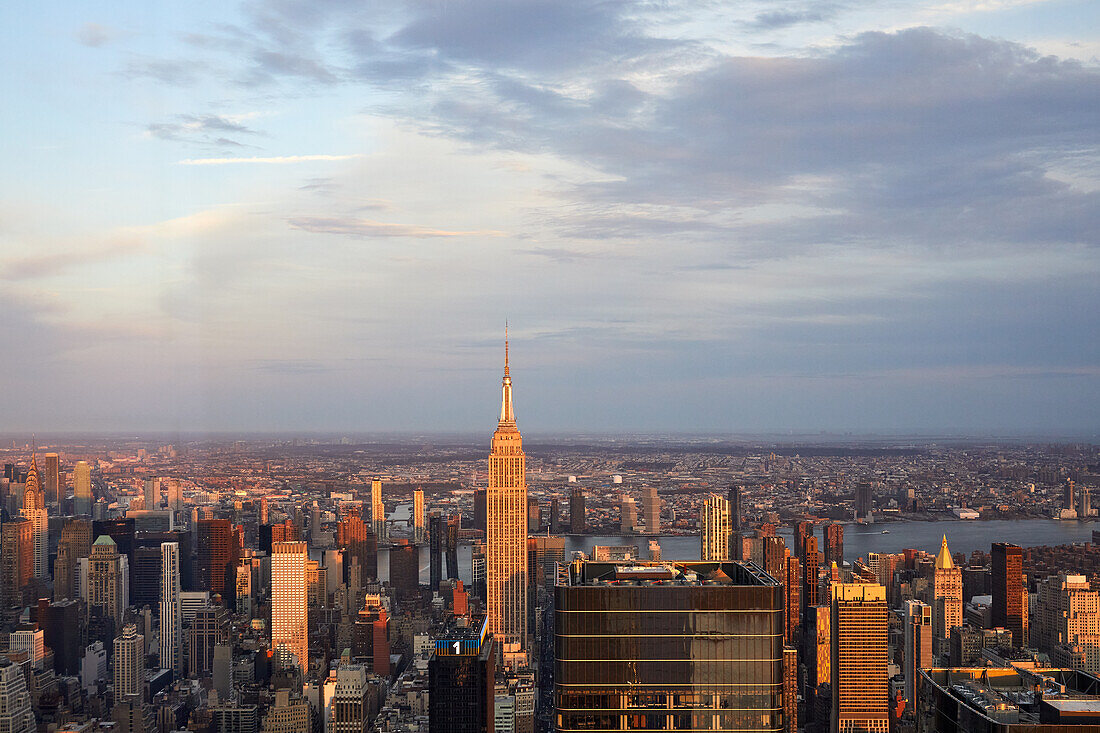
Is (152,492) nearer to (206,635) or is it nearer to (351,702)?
(206,635)

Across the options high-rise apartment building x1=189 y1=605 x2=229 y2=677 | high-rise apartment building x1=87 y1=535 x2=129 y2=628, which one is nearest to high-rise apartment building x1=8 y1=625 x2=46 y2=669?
high-rise apartment building x1=87 y1=535 x2=129 y2=628

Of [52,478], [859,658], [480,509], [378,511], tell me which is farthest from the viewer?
[480,509]

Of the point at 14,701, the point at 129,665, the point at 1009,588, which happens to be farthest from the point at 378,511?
the point at 1009,588

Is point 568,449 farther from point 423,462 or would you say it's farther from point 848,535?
point 848,535

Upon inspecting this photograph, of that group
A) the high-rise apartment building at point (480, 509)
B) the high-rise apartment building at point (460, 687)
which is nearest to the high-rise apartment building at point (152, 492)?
the high-rise apartment building at point (460, 687)

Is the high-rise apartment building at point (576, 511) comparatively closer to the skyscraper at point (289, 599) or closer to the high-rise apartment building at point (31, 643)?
the skyscraper at point (289, 599)

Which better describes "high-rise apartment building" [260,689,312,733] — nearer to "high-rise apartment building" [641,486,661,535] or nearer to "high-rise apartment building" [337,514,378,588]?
"high-rise apartment building" [337,514,378,588]
